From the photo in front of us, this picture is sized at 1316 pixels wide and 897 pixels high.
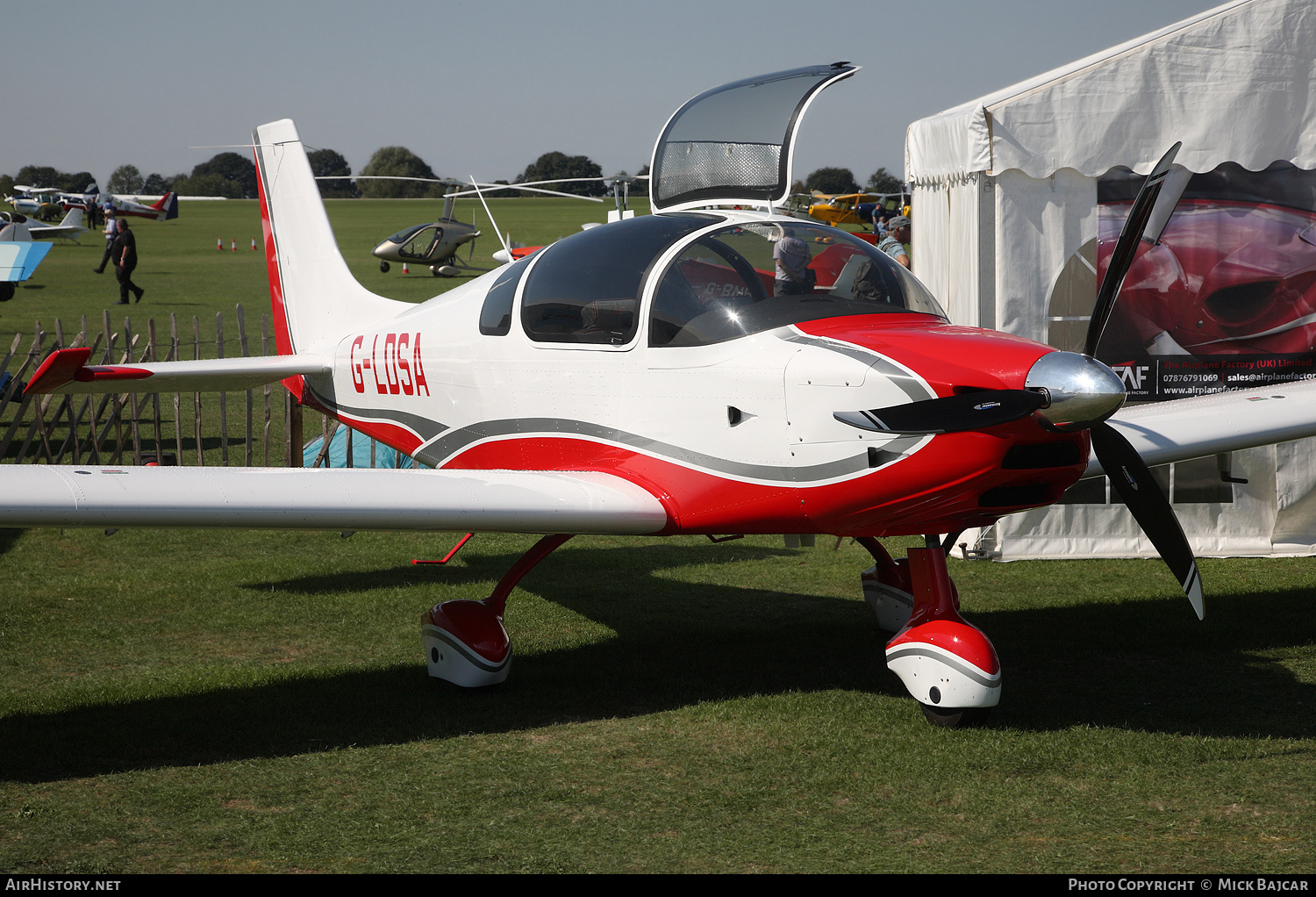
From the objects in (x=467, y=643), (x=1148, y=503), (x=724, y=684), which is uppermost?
(x=1148, y=503)

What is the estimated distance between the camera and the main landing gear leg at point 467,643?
220 inches

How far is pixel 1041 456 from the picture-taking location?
175 inches

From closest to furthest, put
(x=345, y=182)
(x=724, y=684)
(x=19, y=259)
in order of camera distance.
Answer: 1. (x=724, y=684)
2. (x=19, y=259)
3. (x=345, y=182)

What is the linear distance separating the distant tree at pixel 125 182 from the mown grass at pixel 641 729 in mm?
165854

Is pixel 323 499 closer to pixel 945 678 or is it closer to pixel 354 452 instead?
pixel 945 678

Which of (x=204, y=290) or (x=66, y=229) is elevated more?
(x=66, y=229)

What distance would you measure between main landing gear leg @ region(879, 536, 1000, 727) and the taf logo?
3.96 metres

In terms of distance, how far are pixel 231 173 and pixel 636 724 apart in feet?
488

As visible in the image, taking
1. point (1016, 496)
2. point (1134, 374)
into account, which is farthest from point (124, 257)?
point (1016, 496)

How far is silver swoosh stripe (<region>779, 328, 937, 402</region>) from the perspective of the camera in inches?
173

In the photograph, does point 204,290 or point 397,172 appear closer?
point 204,290

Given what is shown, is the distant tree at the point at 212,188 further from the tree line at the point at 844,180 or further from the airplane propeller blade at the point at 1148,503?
the airplane propeller blade at the point at 1148,503

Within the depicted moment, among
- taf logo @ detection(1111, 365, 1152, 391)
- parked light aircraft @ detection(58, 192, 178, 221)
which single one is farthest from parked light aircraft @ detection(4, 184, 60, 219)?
taf logo @ detection(1111, 365, 1152, 391)
